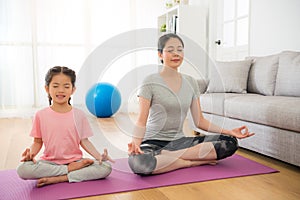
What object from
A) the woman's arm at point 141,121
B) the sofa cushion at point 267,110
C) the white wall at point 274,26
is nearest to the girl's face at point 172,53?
the woman's arm at point 141,121

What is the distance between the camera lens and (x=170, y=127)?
1.77 m

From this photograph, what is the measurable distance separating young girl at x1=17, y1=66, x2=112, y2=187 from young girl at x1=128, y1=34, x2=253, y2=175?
0.73ft

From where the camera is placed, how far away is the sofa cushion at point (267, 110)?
5.83 feet

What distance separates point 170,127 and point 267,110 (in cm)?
62

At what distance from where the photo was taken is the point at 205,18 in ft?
13.4

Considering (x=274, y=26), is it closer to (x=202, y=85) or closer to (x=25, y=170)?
(x=202, y=85)

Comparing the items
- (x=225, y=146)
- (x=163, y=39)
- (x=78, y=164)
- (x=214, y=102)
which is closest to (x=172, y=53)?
(x=163, y=39)

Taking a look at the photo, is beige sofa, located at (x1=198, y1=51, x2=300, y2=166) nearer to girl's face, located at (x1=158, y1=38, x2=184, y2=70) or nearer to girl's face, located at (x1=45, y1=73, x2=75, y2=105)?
girl's face, located at (x1=158, y1=38, x2=184, y2=70)

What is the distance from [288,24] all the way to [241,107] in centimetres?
103

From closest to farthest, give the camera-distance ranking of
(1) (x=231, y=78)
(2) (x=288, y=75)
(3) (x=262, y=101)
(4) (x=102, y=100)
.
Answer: (3) (x=262, y=101), (2) (x=288, y=75), (4) (x=102, y=100), (1) (x=231, y=78)

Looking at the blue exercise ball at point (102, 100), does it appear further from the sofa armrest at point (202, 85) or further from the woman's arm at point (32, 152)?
the sofa armrest at point (202, 85)

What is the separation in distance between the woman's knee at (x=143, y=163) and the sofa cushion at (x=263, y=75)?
4.19 ft

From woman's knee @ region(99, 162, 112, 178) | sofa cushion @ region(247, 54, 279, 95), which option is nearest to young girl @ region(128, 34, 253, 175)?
woman's knee @ region(99, 162, 112, 178)

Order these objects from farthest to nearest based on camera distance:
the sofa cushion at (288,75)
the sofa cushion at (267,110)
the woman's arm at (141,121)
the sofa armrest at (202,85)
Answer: the sofa armrest at (202,85), the sofa cushion at (288,75), the sofa cushion at (267,110), the woman's arm at (141,121)
